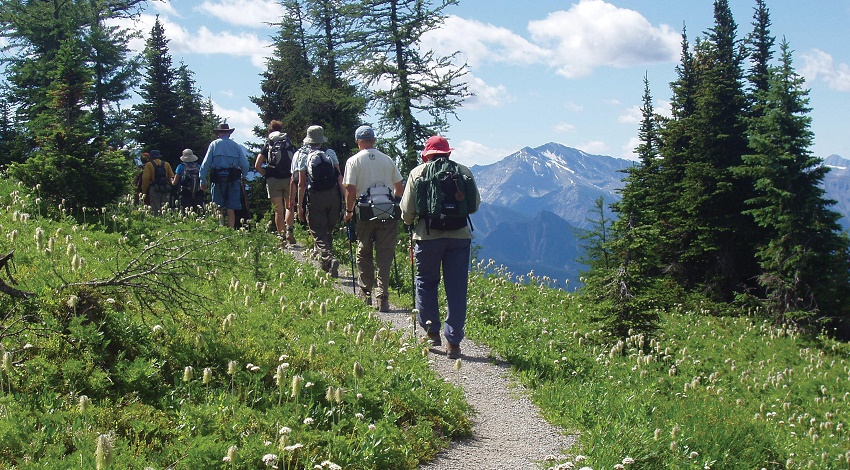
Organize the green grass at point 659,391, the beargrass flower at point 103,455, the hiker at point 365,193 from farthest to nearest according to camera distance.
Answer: the hiker at point 365,193 < the green grass at point 659,391 < the beargrass flower at point 103,455

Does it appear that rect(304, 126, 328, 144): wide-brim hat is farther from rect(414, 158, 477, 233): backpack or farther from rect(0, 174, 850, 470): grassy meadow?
rect(414, 158, 477, 233): backpack

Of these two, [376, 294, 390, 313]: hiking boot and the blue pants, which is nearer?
the blue pants

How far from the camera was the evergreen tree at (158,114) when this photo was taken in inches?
1346

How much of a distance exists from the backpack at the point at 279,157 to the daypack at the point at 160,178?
12.9ft

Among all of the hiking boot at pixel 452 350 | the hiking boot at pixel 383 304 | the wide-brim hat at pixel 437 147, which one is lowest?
the hiking boot at pixel 452 350

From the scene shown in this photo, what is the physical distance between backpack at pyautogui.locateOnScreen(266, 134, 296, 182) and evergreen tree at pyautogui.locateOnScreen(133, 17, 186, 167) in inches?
846

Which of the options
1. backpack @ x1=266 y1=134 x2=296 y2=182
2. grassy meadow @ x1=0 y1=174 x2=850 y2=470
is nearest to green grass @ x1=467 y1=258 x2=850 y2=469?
grassy meadow @ x1=0 y1=174 x2=850 y2=470

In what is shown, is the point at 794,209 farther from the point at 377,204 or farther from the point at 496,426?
the point at 496,426

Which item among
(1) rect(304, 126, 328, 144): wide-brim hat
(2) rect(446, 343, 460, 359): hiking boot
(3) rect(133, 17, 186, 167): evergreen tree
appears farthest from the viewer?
(3) rect(133, 17, 186, 167): evergreen tree

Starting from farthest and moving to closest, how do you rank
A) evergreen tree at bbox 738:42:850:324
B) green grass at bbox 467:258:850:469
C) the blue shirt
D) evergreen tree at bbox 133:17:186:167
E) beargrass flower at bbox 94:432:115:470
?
evergreen tree at bbox 133:17:186:167, evergreen tree at bbox 738:42:850:324, the blue shirt, green grass at bbox 467:258:850:469, beargrass flower at bbox 94:432:115:470

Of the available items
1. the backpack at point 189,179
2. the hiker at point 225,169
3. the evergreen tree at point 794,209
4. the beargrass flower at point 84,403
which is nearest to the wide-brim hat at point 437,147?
the beargrass flower at point 84,403

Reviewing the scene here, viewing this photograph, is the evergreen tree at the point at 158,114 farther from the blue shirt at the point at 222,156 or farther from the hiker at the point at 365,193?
the hiker at the point at 365,193

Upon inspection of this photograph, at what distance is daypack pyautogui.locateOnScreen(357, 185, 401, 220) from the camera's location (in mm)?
9992

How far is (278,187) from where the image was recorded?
14797 millimetres
